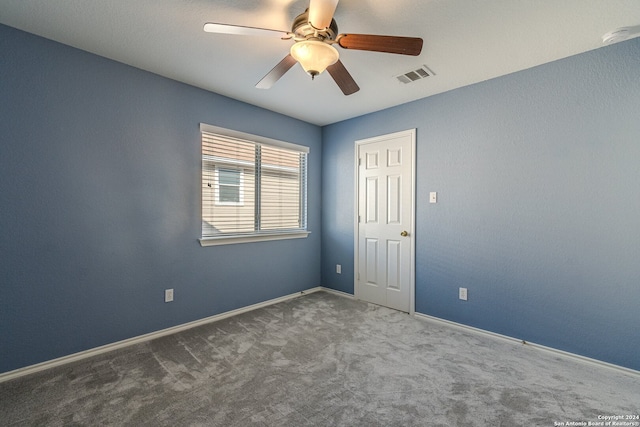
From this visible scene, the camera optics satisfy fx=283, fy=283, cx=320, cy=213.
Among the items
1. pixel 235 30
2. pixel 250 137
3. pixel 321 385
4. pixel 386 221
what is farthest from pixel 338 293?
pixel 235 30

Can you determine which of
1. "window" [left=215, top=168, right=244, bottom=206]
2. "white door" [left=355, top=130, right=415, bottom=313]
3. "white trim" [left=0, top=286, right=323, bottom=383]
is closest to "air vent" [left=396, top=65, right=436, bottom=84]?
"white door" [left=355, top=130, right=415, bottom=313]

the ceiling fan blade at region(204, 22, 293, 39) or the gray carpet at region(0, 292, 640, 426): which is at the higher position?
the ceiling fan blade at region(204, 22, 293, 39)

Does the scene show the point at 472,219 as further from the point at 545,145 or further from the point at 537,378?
the point at 537,378

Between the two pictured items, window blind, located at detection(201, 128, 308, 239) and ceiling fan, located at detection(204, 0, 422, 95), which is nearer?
ceiling fan, located at detection(204, 0, 422, 95)

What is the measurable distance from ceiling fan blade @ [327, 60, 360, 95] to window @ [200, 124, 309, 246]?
1603mm

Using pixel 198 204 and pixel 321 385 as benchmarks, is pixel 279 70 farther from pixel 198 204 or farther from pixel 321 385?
pixel 321 385

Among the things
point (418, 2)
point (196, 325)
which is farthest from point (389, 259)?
point (418, 2)

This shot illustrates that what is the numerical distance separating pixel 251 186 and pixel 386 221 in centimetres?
173

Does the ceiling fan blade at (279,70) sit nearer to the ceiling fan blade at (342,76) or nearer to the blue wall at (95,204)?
the ceiling fan blade at (342,76)

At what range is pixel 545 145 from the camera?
2443 mm

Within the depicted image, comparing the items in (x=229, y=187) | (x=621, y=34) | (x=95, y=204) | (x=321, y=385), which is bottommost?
(x=321, y=385)

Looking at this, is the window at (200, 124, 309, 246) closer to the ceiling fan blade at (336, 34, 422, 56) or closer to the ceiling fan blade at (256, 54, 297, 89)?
the ceiling fan blade at (256, 54, 297, 89)

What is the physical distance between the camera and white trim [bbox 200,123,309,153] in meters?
3.03

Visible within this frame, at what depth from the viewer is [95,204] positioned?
7.71ft
